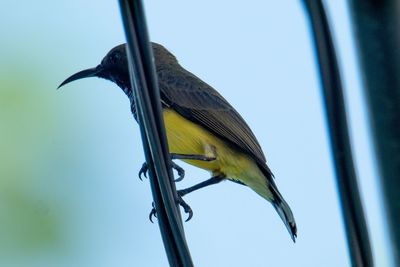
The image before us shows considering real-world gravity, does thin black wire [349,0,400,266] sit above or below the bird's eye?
below

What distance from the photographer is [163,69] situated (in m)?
7.31

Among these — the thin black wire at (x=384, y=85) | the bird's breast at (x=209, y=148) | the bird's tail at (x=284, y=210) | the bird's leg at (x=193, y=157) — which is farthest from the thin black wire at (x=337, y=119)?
the bird's breast at (x=209, y=148)

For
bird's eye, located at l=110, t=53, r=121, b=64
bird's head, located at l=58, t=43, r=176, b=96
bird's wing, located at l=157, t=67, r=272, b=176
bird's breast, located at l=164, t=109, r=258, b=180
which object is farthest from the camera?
bird's eye, located at l=110, t=53, r=121, b=64

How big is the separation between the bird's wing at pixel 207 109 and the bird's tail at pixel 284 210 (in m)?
0.17

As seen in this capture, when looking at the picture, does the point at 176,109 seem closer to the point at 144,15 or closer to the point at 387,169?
the point at 144,15

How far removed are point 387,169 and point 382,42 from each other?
0.22 metres

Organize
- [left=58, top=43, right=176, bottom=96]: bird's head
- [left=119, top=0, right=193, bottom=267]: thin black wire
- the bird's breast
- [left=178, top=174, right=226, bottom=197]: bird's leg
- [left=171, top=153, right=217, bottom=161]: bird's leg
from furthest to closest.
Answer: [left=58, top=43, right=176, bottom=96]: bird's head, the bird's breast, [left=178, top=174, right=226, bottom=197]: bird's leg, [left=171, top=153, right=217, bottom=161]: bird's leg, [left=119, top=0, right=193, bottom=267]: thin black wire

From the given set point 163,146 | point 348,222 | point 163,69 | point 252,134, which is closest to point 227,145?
point 252,134

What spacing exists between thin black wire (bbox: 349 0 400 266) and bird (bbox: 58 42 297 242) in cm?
437

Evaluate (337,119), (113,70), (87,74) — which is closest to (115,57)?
(113,70)

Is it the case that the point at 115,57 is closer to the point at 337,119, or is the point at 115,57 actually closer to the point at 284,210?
the point at 284,210

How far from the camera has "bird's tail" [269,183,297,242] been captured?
19.2ft

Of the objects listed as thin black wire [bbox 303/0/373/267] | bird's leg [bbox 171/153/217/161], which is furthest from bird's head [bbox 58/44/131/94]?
thin black wire [bbox 303/0/373/267]

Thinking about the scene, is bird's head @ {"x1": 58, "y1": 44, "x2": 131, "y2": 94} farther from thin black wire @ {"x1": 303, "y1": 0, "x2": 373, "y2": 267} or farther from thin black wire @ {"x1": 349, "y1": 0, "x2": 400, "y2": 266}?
thin black wire @ {"x1": 349, "y1": 0, "x2": 400, "y2": 266}
